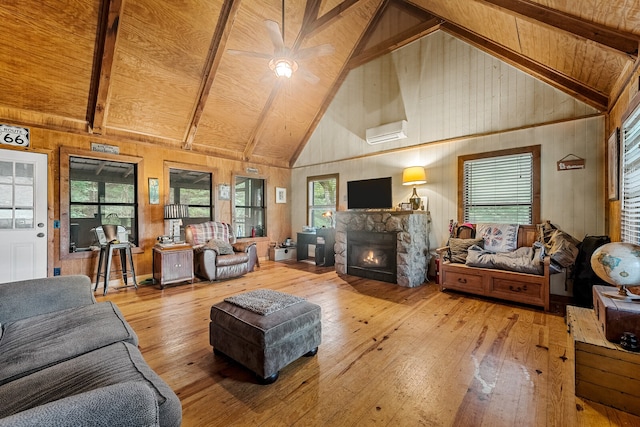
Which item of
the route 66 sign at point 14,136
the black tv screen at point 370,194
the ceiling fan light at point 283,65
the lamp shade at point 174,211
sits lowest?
the lamp shade at point 174,211

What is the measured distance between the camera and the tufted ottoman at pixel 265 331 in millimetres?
1905

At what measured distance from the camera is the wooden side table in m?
4.34

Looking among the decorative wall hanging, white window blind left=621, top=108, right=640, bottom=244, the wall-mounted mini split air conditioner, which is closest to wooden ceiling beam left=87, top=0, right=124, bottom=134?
the wall-mounted mini split air conditioner

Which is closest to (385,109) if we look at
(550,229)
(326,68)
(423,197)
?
(326,68)

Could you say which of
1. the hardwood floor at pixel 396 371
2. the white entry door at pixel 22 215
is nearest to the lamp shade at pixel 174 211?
the white entry door at pixel 22 215

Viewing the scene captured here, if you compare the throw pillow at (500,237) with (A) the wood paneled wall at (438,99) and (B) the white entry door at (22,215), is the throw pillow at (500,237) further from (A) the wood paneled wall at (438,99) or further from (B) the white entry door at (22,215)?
(B) the white entry door at (22,215)

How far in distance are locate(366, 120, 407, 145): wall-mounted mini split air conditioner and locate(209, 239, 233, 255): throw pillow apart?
11.5 ft

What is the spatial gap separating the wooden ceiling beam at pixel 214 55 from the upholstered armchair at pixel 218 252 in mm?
1842

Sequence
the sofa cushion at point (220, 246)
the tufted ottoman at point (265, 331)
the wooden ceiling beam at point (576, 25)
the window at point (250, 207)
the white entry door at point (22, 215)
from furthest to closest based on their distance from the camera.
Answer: the window at point (250, 207) < the sofa cushion at point (220, 246) < the white entry door at point (22, 215) < the wooden ceiling beam at point (576, 25) < the tufted ottoman at point (265, 331)

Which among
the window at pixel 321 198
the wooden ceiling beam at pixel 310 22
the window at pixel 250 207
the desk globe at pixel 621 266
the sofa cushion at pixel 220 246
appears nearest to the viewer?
the desk globe at pixel 621 266

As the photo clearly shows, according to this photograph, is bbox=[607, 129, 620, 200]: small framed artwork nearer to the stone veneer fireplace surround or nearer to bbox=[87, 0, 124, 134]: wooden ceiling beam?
the stone veneer fireplace surround

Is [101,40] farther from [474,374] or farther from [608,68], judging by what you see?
[608,68]

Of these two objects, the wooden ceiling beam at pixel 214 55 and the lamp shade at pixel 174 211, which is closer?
the wooden ceiling beam at pixel 214 55

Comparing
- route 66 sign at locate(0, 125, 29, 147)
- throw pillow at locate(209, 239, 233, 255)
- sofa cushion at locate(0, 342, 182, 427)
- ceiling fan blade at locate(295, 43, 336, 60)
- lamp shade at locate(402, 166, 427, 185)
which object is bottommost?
sofa cushion at locate(0, 342, 182, 427)
